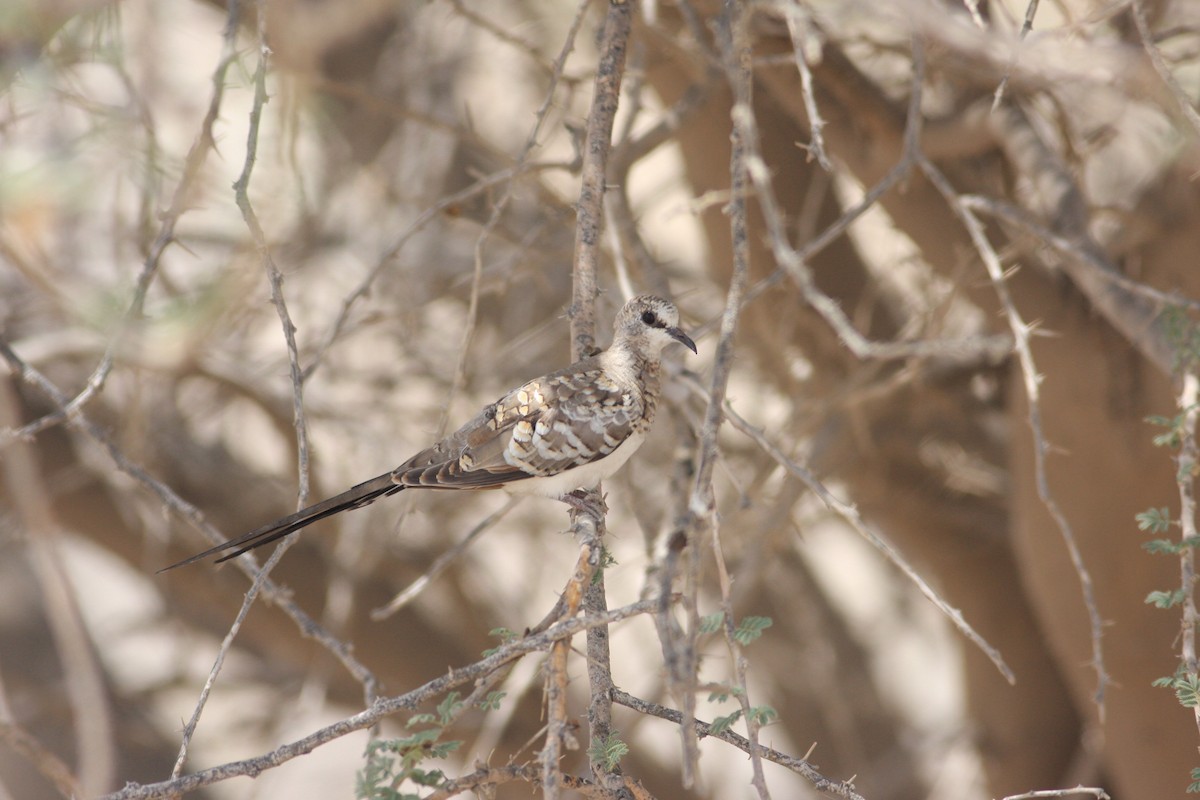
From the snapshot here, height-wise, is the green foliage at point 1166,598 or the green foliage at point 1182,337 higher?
the green foliage at point 1182,337

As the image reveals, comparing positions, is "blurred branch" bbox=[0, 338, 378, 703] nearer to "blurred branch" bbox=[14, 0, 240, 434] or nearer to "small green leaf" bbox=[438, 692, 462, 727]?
"blurred branch" bbox=[14, 0, 240, 434]

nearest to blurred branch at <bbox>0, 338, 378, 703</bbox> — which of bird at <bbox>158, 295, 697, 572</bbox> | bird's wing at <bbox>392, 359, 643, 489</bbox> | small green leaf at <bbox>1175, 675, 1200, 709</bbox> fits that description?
bird at <bbox>158, 295, 697, 572</bbox>

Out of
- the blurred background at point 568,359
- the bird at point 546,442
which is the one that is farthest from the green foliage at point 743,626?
the bird at point 546,442

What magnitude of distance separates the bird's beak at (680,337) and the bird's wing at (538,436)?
19cm

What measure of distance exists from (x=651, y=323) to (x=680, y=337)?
10 centimetres

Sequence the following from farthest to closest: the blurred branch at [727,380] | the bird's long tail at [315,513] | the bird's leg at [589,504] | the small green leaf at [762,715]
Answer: the bird's leg at [589,504] < the bird's long tail at [315,513] < the small green leaf at [762,715] < the blurred branch at [727,380]

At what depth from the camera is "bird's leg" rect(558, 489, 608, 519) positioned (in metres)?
2.37

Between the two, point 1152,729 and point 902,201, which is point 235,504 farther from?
point 1152,729

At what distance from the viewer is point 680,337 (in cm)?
263

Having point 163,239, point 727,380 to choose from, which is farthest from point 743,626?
point 163,239

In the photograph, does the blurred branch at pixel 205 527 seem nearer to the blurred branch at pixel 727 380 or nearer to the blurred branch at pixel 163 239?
the blurred branch at pixel 163 239

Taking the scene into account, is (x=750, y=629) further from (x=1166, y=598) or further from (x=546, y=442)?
(x=546, y=442)

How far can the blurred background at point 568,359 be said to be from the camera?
2.76 m

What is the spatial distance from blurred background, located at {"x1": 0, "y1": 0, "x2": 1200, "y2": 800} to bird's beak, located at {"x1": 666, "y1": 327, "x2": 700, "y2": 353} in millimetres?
187
